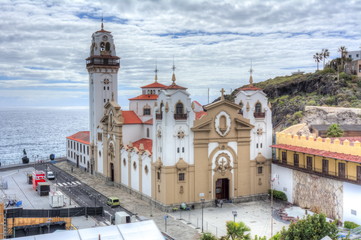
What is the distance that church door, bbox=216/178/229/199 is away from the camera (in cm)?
5281

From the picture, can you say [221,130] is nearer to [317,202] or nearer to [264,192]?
[264,192]

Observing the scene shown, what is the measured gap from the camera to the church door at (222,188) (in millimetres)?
52812

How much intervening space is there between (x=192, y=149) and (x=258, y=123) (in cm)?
1078

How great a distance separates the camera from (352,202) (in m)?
41.8

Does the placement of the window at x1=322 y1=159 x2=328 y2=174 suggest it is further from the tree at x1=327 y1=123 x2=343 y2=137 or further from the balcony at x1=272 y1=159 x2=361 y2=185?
the tree at x1=327 y1=123 x2=343 y2=137

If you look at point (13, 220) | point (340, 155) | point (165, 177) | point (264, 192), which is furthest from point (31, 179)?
point (340, 155)

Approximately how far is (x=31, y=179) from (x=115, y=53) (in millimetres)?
26972

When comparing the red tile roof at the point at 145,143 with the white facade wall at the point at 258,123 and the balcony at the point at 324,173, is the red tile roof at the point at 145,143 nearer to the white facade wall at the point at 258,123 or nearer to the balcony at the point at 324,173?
the white facade wall at the point at 258,123

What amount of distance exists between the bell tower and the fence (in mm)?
27519

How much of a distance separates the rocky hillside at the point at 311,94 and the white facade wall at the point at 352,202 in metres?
52.4

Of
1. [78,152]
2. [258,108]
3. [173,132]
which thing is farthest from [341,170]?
[78,152]

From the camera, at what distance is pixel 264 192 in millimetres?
54625

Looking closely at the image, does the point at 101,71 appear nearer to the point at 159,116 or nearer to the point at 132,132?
the point at 132,132

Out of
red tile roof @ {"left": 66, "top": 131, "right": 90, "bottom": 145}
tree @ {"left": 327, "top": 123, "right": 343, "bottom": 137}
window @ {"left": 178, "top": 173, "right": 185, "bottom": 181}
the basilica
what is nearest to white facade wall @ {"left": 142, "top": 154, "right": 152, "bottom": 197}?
the basilica
